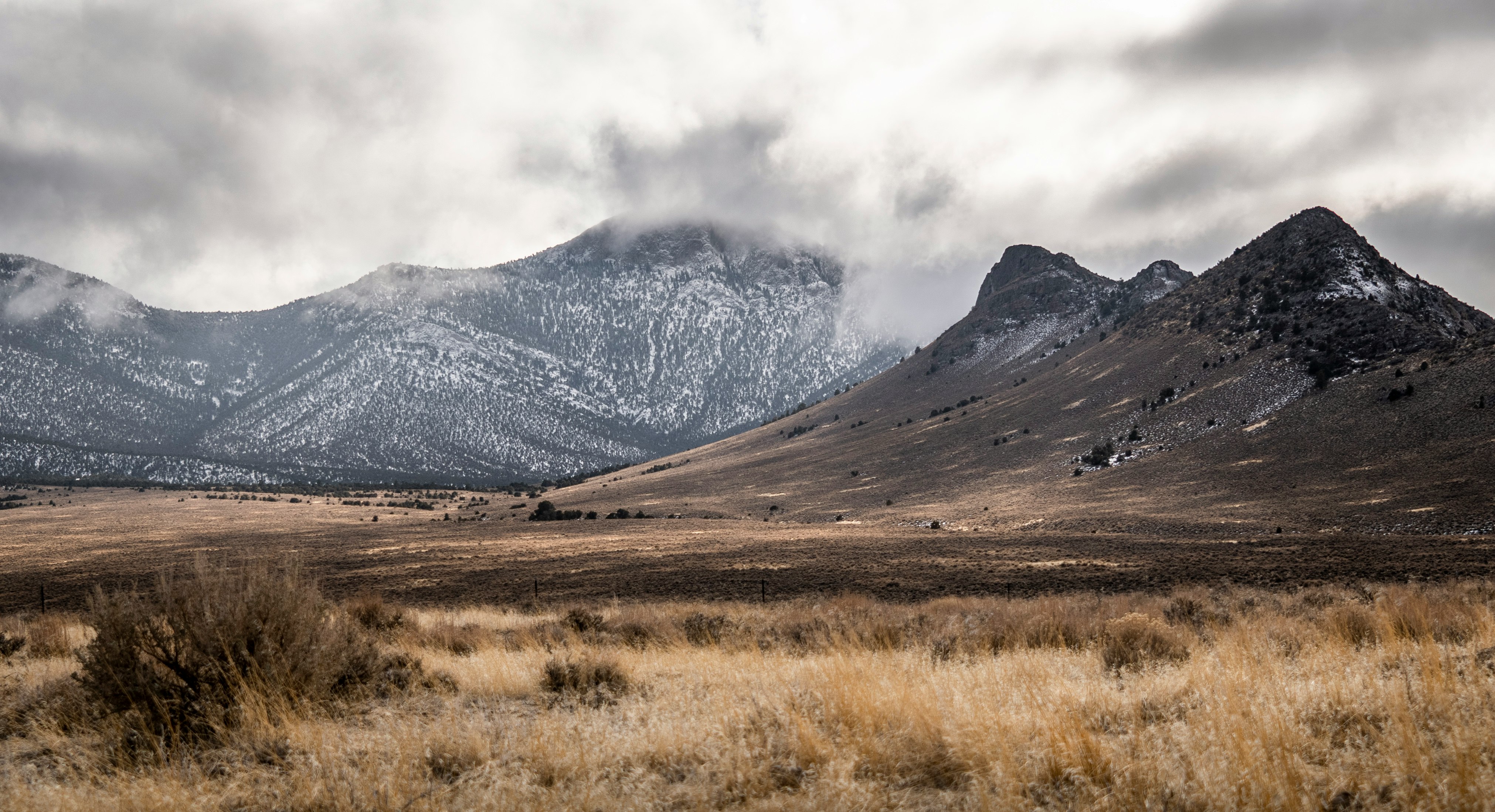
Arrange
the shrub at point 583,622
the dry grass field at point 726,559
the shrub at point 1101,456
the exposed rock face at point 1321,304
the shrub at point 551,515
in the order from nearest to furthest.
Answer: the shrub at point 583,622 → the dry grass field at point 726,559 → the shrub at point 1101,456 → the exposed rock face at point 1321,304 → the shrub at point 551,515

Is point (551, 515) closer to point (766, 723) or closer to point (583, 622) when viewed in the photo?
point (583, 622)

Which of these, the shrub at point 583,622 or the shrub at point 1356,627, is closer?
the shrub at point 1356,627

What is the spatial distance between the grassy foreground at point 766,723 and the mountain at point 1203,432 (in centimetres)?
3901

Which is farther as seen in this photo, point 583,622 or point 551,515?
point 551,515

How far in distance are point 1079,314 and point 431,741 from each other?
6193 inches

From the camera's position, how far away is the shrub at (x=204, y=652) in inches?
249

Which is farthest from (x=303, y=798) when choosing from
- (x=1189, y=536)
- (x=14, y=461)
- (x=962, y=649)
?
(x=14, y=461)

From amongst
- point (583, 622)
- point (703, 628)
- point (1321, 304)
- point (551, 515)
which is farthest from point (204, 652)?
point (1321, 304)

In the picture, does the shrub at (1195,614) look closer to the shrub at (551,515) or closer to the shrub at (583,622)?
the shrub at (583,622)

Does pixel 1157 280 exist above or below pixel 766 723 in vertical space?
above

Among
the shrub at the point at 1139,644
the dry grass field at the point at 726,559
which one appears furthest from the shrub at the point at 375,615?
the shrub at the point at 1139,644

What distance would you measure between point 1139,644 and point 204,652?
34.2 ft

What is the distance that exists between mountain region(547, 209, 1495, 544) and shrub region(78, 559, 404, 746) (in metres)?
44.6

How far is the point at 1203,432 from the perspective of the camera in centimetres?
6550
